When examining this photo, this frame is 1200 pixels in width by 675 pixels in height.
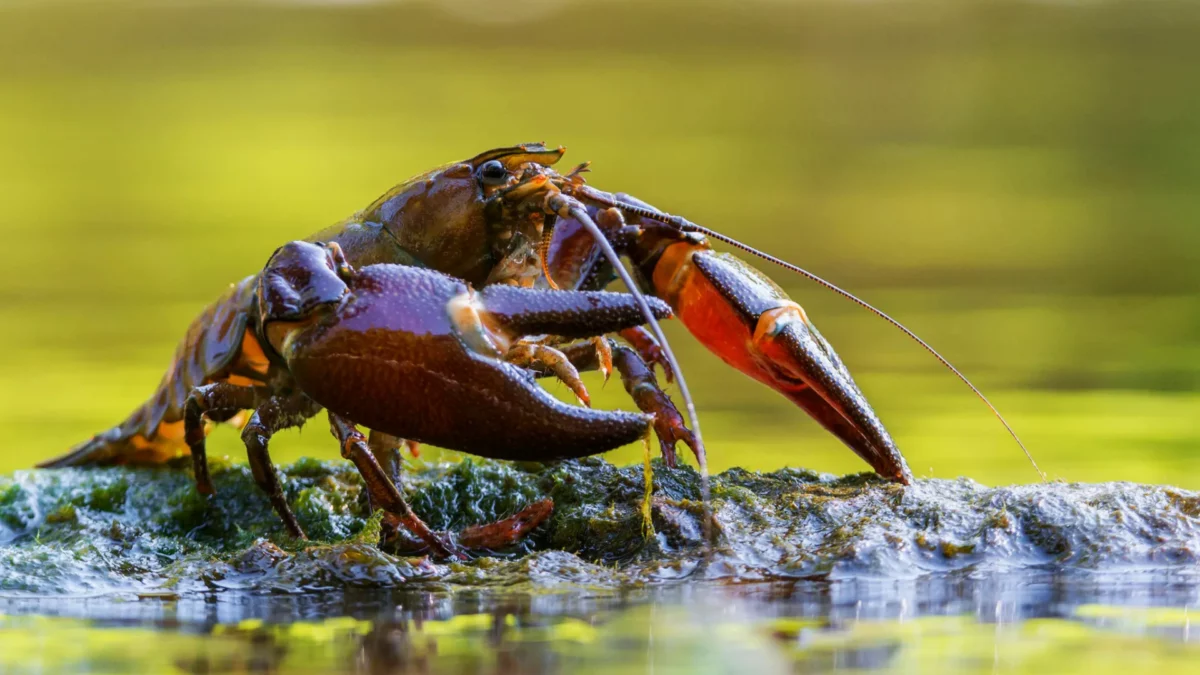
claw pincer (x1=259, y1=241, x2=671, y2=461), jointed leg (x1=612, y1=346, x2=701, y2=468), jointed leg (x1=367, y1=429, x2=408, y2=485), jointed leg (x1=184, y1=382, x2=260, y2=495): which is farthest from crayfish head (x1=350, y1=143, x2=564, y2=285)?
claw pincer (x1=259, y1=241, x2=671, y2=461)

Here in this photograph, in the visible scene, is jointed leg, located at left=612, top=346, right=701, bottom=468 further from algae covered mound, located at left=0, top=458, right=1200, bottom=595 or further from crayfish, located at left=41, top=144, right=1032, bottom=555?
algae covered mound, located at left=0, top=458, right=1200, bottom=595

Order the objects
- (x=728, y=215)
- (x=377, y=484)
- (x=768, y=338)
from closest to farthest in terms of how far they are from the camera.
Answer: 1. (x=377, y=484)
2. (x=768, y=338)
3. (x=728, y=215)

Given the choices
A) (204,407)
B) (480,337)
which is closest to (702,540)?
(480,337)

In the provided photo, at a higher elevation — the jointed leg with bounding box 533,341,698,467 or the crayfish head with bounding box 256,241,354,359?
the crayfish head with bounding box 256,241,354,359

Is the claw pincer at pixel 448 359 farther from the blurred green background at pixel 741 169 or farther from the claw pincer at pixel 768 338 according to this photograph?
the blurred green background at pixel 741 169

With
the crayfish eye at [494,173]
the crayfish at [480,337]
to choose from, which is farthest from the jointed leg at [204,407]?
the crayfish eye at [494,173]

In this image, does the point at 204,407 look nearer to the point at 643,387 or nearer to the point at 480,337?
the point at 643,387
